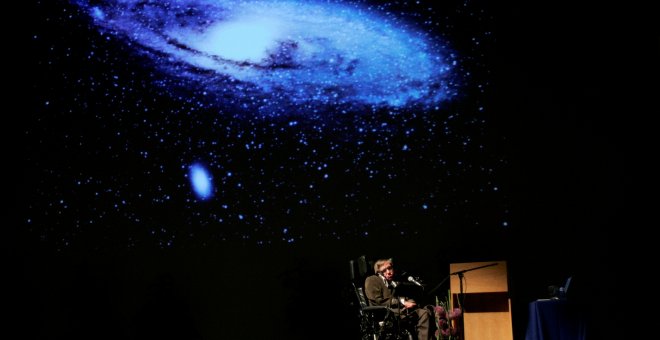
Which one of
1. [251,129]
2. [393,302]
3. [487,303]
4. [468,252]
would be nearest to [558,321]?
[487,303]

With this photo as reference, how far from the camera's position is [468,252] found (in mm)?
5855

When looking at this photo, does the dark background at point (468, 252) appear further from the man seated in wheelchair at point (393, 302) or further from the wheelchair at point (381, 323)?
the wheelchair at point (381, 323)

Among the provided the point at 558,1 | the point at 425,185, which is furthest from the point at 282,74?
the point at 558,1

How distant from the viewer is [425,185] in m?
6.03

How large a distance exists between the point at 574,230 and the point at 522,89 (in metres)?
1.49

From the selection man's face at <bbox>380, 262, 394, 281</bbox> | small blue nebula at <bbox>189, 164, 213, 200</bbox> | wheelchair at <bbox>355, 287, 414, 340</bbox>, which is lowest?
wheelchair at <bbox>355, 287, 414, 340</bbox>

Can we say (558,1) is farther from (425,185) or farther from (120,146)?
(120,146)

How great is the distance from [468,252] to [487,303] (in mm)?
823

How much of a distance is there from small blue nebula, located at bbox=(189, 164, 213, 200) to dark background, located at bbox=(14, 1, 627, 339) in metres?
0.59

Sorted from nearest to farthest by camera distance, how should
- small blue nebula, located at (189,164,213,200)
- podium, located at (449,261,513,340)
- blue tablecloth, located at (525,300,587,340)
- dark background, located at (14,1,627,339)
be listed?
blue tablecloth, located at (525,300,587,340) < podium, located at (449,261,513,340) < dark background, located at (14,1,627,339) < small blue nebula, located at (189,164,213,200)

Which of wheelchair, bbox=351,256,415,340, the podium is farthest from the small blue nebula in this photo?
the podium

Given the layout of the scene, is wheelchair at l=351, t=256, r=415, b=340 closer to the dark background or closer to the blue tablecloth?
the dark background

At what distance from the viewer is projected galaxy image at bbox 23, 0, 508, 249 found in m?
5.81

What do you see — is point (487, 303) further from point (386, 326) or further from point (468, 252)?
point (386, 326)
